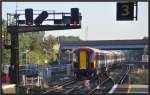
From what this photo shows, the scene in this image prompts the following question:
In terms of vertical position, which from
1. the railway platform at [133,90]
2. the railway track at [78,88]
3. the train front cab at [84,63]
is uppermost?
the train front cab at [84,63]

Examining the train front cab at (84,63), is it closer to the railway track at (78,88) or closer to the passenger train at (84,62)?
the passenger train at (84,62)

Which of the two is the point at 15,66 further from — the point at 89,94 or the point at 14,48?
the point at 89,94

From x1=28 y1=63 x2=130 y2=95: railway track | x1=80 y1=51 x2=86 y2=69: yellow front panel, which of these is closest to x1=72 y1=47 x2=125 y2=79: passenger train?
x1=80 y1=51 x2=86 y2=69: yellow front panel

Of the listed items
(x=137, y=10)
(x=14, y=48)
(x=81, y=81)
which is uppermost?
(x=137, y=10)

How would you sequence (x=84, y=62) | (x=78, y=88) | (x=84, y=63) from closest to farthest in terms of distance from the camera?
(x=78, y=88) < (x=84, y=63) < (x=84, y=62)

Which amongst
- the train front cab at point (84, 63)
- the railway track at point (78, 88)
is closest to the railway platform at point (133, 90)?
the railway track at point (78, 88)

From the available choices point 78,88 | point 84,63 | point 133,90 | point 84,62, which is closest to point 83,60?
point 84,62

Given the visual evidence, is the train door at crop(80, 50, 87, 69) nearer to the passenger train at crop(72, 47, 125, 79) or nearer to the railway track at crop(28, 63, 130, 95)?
the passenger train at crop(72, 47, 125, 79)

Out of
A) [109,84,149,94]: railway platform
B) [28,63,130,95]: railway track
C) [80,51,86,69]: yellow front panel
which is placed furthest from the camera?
[80,51,86,69]: yellow front panel

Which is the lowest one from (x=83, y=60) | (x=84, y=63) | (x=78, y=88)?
(x=78, y=88)

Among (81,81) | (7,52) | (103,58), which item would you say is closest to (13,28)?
(81,81)

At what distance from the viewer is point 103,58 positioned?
127 feet

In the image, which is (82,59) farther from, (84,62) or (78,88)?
(78,88)

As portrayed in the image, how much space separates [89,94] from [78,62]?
9958 mm
